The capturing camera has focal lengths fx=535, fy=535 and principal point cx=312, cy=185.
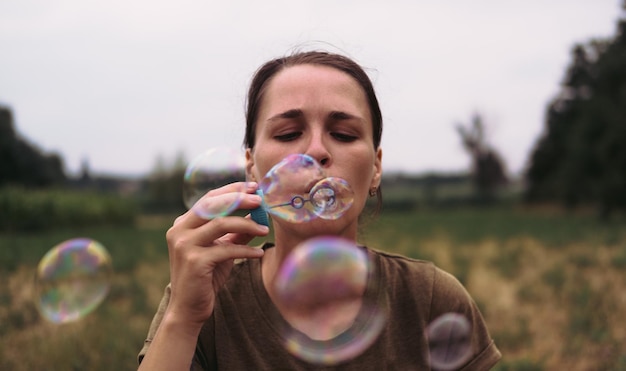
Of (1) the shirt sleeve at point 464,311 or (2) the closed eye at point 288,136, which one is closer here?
(2) the closed eye at point 288,136

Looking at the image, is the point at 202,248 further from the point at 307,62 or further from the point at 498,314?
the point at 498,314

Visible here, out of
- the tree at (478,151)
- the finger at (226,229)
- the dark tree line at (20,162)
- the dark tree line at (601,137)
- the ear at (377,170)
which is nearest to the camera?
the finger at (226,229)

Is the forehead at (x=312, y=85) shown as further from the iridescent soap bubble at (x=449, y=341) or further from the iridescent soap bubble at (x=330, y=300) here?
the iridescent soap bubble at (x=449, y=341)

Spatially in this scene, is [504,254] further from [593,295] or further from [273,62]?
[273,62]

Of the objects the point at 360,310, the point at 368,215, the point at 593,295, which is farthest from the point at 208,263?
the point at 593,295

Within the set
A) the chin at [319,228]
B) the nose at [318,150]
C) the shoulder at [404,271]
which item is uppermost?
the nose at [318,150]

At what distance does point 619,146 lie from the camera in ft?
83.7

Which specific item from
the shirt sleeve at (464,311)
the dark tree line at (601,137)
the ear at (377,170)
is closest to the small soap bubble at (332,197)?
the ear at (377,170)

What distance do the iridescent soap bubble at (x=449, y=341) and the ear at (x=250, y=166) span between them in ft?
2.51

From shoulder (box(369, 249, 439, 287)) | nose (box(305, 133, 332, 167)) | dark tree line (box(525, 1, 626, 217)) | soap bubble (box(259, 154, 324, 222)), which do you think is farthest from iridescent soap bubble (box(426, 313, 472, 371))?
dark tree line (box(525, 1, 626, 217))

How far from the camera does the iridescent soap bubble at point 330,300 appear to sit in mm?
1622

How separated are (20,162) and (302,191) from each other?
41.1 m

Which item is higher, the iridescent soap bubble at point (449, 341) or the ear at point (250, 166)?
the ear at point (250, 166)

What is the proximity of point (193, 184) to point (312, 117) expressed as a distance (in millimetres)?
792
